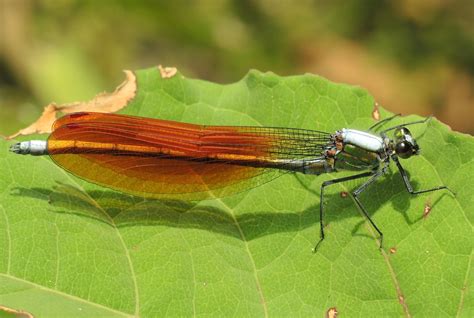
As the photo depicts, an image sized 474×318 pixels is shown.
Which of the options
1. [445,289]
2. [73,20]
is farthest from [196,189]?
[73,20]

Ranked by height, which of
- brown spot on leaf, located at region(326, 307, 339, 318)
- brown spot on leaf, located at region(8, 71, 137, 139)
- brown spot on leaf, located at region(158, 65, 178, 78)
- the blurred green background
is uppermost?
the blurred green background

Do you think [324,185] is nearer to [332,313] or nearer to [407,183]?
[407,183]

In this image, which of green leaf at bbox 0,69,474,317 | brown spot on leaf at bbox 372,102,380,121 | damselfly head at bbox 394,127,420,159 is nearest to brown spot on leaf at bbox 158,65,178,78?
green leaf at bbox 0,69,474,317

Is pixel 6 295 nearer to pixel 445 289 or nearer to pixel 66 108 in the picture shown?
pixel 66 108

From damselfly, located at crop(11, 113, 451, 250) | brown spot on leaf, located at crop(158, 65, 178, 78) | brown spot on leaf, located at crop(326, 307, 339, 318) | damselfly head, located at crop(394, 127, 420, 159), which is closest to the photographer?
brown spot on leaf, located at crop(326, 307, 339, 318)

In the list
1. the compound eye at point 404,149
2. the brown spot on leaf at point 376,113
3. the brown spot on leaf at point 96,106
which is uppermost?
the brown spot on leaf at point 96,106

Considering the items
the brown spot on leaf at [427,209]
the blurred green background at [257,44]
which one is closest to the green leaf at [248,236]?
the brown spot on leaf at [427,209]

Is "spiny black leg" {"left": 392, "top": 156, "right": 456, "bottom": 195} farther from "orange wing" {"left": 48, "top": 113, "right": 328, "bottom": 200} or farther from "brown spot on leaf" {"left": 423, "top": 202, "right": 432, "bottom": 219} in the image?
"orange wing" {"left": 48, "top": 113, "right": 328, "bottom": 200}

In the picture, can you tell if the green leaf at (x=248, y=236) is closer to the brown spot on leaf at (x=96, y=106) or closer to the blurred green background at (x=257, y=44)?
the brown spot on leaf at (x=96, y=106)
